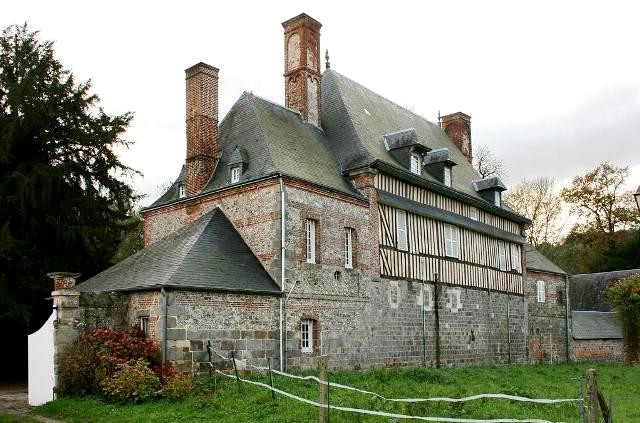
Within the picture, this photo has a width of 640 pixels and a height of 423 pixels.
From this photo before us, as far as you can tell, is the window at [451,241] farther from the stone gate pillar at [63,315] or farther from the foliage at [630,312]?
the stone gate pillar at [63,315]

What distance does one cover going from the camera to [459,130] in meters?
30.6

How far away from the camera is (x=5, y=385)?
750 inches

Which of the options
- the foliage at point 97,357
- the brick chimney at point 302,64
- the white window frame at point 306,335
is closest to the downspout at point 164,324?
the foliage at point 97,357

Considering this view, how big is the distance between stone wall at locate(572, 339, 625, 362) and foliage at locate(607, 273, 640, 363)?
15.1 feet

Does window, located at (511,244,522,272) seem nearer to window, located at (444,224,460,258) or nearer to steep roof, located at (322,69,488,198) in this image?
steep roof, located at (322,69,488,198)

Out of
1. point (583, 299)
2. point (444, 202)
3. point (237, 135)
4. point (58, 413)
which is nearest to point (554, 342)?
point (583, 299)

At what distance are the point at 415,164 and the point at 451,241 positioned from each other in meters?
3.18

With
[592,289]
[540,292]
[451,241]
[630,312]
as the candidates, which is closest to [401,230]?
[451,241]

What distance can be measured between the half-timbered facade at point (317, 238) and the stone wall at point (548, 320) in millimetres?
4143

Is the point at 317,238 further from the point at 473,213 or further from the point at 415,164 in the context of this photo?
the point at 473,213

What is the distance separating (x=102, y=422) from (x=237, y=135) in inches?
410

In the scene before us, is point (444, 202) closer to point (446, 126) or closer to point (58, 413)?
point (446, 126)

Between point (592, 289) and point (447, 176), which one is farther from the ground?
point (447, 176)

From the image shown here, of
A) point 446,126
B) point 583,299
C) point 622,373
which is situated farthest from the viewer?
point 583,299
